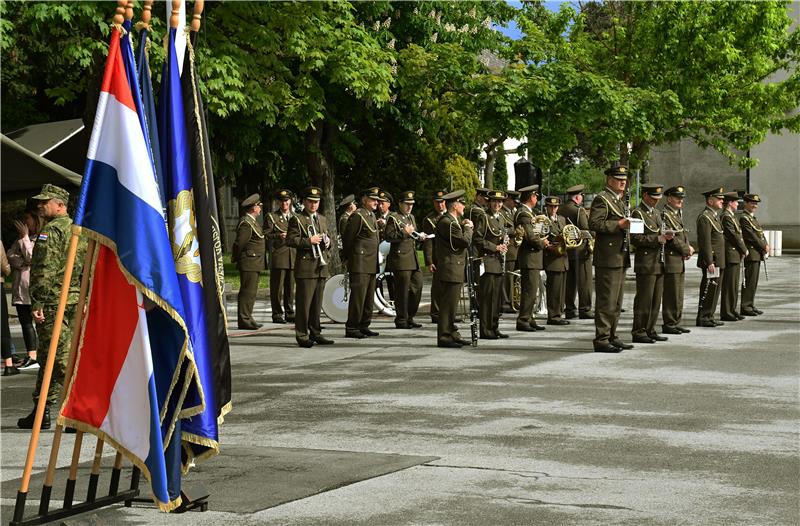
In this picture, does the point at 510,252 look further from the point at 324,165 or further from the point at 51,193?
the point at 324,165

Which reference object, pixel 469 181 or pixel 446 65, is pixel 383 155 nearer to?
pixel 446 65

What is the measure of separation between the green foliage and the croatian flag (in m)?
43.3

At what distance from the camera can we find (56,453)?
5.97 metres

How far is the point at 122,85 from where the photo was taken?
6277 mm

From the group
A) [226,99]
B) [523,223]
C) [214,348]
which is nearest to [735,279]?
[523,223]

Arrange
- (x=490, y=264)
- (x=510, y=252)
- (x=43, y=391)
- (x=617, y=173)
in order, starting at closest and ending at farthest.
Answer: (x=43, y=391), (x=617, y=173), (x=490, y=264), (x=510, y=252)

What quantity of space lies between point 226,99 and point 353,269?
6.64 m

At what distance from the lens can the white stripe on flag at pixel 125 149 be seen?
6.20 meters

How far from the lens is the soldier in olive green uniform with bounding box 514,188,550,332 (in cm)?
1866

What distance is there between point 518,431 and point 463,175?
1681 inches

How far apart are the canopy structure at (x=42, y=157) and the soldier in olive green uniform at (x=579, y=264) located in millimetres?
8255

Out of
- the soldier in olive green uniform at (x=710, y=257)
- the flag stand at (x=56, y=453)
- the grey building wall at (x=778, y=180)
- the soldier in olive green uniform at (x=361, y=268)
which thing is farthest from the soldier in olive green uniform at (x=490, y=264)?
the grey building wall at (x=778, y=180)

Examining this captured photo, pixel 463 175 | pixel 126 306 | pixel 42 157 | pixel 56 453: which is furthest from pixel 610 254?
pixel 463 175

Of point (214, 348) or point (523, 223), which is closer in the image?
point (214, 348)
